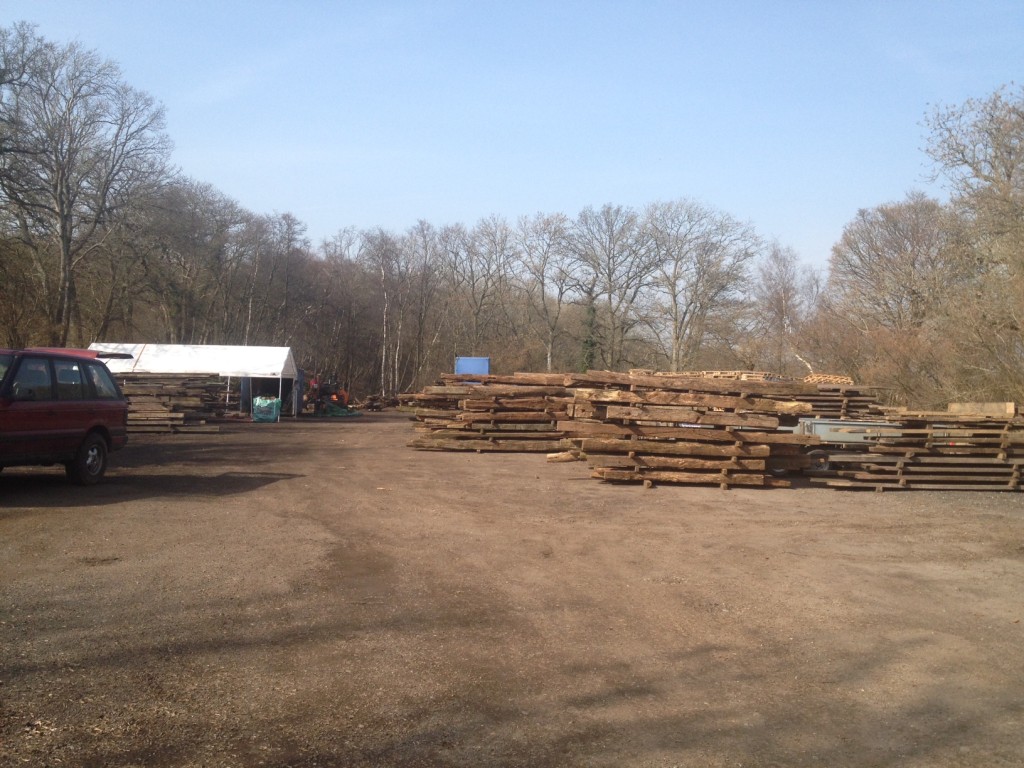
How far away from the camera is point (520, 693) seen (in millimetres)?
4918

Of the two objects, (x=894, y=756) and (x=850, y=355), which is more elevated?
(x=850, y=355)

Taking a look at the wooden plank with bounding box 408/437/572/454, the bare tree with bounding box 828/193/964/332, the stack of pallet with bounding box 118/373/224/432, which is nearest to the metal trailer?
the wooden plank with bounding box 408/437/572/454

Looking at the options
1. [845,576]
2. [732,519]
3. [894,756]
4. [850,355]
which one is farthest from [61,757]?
[850,355]

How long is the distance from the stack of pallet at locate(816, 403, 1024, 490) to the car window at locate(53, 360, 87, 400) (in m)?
13.5

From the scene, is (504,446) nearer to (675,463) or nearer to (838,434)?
(675,463)

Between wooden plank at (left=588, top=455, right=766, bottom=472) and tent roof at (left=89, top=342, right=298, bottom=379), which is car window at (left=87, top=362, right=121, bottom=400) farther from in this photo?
tent roof at (left=89, top=342, right=298, bottom=379)

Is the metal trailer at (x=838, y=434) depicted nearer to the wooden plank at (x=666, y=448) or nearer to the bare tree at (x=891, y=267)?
the wooden plank at (x=666, y=448)

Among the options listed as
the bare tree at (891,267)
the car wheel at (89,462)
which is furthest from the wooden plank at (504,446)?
the bare tree at (891,267)

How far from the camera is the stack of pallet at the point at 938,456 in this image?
625 inches

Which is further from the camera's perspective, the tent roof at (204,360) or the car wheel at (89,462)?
the tent roof at (204,360)

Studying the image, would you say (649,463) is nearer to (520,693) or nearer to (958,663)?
(958,663)

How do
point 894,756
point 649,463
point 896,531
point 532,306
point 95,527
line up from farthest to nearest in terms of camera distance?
1. point 532,306
2. point 649,463
3. point 896,531
4. point 95,527
5. point 894,756

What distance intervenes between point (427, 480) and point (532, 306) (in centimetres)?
4687

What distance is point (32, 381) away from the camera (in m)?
10.8
